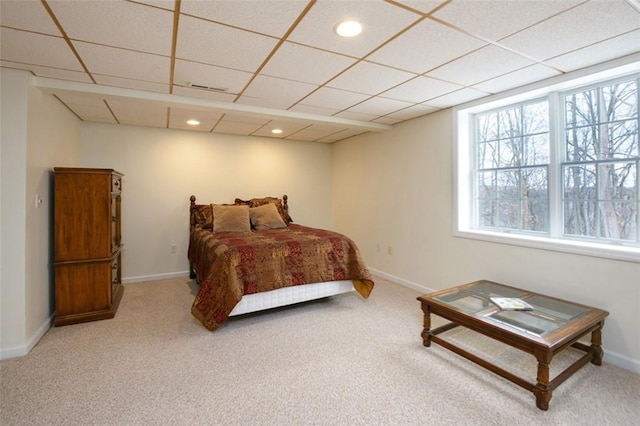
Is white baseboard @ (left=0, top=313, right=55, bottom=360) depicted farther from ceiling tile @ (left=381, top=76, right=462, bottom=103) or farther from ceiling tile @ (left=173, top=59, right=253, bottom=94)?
ceiling tile @ (left=381, top=76, right=462, bottom=103)

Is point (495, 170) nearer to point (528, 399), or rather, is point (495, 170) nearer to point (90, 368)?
point (528, 399)

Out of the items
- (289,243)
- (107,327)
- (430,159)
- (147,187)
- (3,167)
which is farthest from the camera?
(147,187)

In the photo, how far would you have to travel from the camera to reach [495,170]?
338 centimetres

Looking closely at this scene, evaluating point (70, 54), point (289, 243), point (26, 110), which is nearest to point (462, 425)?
point (289, 243)

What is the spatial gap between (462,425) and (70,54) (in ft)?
11.4

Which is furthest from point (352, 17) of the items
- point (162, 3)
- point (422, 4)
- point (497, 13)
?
point (162, 3)

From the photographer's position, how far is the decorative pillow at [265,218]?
446 cm

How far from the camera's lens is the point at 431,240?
3869mm

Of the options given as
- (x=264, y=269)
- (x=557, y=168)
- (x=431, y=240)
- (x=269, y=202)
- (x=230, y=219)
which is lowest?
(x=264, y=269)

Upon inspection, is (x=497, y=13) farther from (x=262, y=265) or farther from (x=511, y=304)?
(x=262, y=265)

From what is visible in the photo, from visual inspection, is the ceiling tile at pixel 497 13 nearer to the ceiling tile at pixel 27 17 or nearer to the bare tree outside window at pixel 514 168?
the bare tree outside window at pixel 514 168

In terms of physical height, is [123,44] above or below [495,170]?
above

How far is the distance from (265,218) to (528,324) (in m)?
3.34

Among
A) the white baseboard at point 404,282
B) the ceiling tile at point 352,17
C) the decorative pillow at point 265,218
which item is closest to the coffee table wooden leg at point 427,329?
the white baseboard at point 404,282
